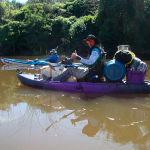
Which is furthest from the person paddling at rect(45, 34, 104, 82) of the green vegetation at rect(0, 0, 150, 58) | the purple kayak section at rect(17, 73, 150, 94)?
the green vegetation at rect(0, 0, 150, 58)

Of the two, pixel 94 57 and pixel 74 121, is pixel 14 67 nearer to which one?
pixel 94 57

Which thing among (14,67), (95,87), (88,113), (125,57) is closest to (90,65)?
(95,87)

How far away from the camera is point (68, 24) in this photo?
22.9 m

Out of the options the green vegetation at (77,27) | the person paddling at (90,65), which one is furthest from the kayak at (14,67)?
the green vegetation at (77,27)

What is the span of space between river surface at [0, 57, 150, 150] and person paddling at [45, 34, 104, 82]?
0.53 meters

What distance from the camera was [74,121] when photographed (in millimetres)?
3447

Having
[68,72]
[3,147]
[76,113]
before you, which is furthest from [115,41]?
[3,147]

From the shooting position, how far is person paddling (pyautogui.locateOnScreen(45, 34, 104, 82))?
183 inches

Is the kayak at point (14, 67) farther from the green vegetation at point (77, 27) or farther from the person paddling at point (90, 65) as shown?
the green vegetation at point (77, 27)

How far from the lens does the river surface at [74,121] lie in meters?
2.67

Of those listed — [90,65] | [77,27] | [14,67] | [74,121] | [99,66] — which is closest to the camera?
[74,121]

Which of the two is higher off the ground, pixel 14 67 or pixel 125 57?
pixel 125 57

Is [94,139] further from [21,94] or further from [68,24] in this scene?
[68,24]

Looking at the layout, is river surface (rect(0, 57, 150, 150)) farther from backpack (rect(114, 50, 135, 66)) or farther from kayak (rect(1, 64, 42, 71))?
kayak (rect(1, 64, 42, 71))
